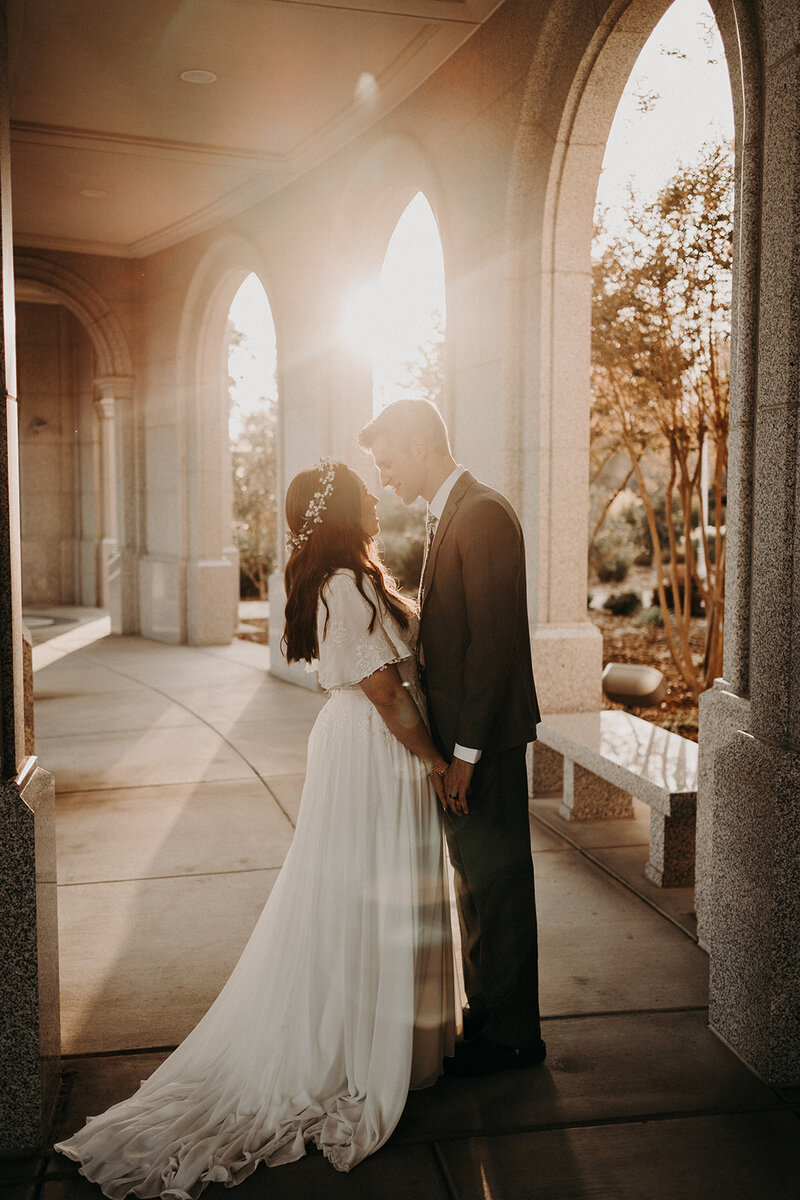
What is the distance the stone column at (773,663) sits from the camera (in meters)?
3.07

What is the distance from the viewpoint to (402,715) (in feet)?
10.4

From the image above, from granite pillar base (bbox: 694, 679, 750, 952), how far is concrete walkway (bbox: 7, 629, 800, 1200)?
0.19m

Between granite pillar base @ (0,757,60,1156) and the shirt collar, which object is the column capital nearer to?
the shirt collar

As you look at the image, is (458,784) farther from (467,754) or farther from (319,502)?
(319,502)

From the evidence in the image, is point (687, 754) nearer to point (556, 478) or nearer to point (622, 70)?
point (556, 478)

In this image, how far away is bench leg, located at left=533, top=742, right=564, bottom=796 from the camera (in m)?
6.32

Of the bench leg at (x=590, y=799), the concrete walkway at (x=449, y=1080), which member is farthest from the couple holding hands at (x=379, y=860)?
the bench leg at (x=590, y=799)

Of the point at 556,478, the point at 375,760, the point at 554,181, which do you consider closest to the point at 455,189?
the point at 554,181

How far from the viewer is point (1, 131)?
2.92 metres

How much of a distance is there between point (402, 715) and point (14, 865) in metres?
1.15

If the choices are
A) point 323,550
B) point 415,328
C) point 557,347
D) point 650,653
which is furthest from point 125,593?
point 323,550

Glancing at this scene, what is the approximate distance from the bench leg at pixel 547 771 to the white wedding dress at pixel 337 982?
3.14 m

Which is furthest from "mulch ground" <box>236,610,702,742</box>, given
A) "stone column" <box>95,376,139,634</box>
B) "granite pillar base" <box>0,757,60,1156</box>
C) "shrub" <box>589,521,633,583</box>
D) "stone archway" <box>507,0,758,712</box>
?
"granite pillar base" <box>0,757,60,1156</box>

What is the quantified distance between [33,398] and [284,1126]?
18.5 metres
